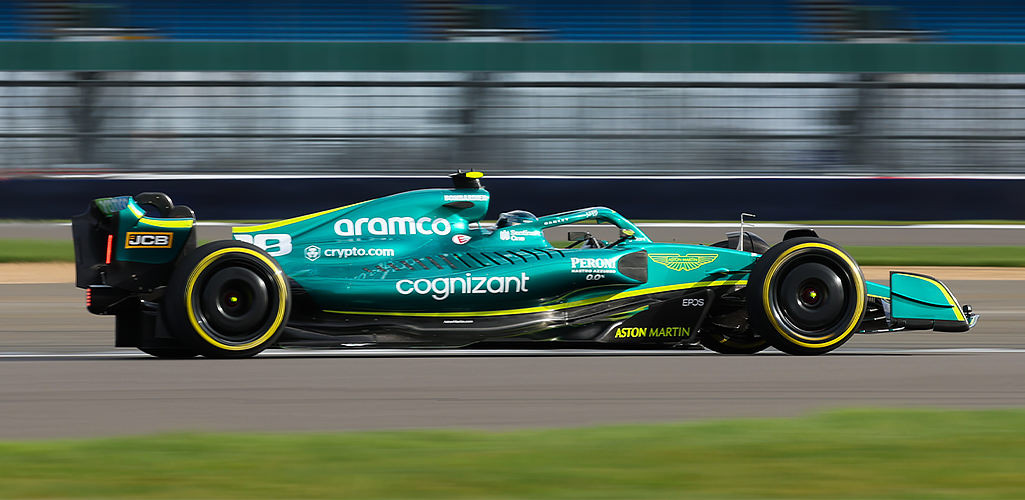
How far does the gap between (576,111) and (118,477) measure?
1526cm

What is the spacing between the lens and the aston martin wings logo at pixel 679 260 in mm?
7414

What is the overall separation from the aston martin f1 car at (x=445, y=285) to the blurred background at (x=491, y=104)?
1124cm

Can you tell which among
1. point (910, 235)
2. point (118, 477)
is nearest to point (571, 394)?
point (118, 477)

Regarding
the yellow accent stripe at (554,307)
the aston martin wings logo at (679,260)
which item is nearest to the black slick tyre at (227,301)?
the yellow accent stripe at (554,307)

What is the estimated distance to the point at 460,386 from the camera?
624 centimetres

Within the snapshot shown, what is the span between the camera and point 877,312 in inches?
297

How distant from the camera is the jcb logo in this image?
7.00 m

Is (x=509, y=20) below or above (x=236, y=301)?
above

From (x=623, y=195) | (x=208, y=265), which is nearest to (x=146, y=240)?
(x=208, y=265)

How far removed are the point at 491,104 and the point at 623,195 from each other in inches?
104

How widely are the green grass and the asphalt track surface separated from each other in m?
0.37

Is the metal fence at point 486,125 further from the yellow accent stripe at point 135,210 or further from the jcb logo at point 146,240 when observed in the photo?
the jcb logo at point 146,240

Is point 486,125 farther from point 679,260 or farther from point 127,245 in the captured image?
point 127,245

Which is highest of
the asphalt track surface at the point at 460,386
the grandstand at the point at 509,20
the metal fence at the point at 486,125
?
the grandstand at the point at 509,20
